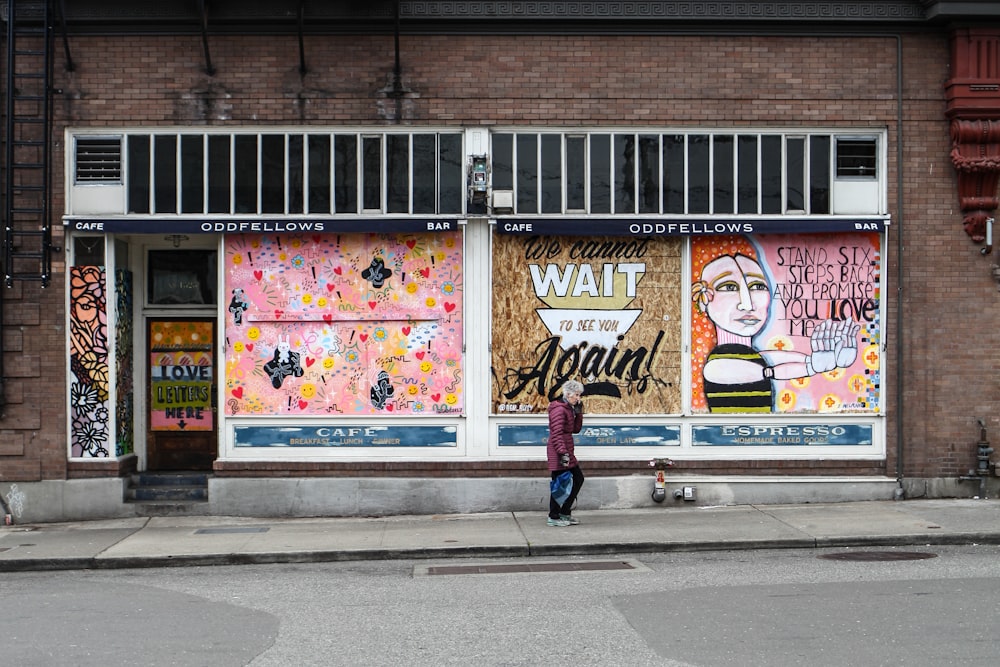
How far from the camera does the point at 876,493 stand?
1384 cm

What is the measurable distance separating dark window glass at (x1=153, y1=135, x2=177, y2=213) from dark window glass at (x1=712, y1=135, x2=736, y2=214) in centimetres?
669

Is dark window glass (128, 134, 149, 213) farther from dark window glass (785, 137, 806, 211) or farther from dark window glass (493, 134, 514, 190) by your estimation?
dark window glass (785, 137, 806, 211)

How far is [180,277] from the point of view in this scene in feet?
48.8

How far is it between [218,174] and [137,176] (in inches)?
39.3

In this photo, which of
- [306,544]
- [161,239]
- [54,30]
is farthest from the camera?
[161,239]

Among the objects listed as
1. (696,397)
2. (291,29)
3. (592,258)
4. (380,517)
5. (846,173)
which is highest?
(291,29)

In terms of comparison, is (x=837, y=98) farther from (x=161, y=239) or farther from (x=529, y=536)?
(x=161, y=239)

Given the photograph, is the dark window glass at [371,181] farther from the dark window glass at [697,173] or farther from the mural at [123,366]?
the dark window glass at [697,173]

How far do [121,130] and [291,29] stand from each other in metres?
2.44

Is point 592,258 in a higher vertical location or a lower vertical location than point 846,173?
lower

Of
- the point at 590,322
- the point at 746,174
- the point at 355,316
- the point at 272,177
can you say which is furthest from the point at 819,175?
the point at 272,177

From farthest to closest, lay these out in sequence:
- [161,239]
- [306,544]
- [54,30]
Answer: [161,239], [54,30], [306,544]

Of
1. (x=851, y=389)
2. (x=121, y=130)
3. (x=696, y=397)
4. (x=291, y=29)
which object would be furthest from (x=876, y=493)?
(x=121, y=130)

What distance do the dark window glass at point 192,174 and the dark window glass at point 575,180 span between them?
4515 millimetres
